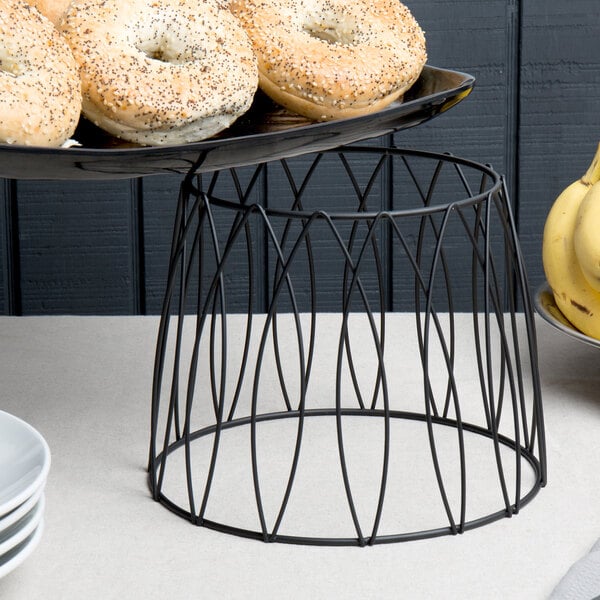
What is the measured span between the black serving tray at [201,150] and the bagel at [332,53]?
38 mm

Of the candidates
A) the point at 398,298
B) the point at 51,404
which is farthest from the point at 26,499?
the point at 398,298

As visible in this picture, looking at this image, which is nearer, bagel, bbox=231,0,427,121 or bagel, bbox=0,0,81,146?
bagel, bbox=0,0,81,146

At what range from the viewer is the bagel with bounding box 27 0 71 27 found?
2.81ft

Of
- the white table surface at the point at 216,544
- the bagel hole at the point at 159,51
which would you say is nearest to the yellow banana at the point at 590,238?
the white table surface at the point at 216,544

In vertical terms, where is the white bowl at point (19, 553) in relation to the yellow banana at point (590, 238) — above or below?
below

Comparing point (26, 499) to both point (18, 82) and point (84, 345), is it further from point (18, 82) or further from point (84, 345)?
point (84, 345)

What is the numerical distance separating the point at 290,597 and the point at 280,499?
0.14m

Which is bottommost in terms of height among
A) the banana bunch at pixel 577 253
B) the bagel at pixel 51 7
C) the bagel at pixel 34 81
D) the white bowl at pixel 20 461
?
the white bowl at pixel 20 461

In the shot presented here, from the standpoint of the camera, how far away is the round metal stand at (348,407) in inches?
30.1

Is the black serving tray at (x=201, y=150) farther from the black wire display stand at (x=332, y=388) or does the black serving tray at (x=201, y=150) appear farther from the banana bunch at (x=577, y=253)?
the banana bunch at (x=577, y=253)

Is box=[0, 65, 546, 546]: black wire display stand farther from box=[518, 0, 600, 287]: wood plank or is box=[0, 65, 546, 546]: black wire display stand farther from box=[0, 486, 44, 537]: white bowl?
box=[518, 0, 600, 287]: wood plank

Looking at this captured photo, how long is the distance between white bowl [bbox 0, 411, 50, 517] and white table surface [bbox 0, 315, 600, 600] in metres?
0.08

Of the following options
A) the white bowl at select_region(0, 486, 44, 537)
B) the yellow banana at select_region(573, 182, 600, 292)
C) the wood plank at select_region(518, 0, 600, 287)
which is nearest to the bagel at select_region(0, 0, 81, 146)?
the white bowl at select_region(0, 486, 44, 537)

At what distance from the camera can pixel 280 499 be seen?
81cm
